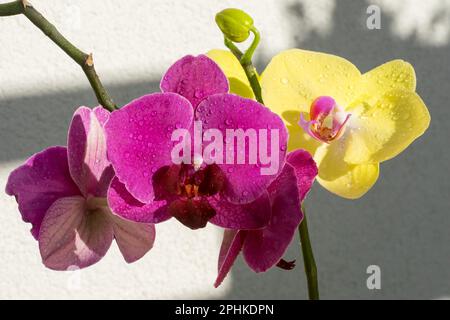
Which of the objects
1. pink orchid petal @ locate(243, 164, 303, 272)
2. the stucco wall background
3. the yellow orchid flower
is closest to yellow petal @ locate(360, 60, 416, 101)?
the yellow orchid flower

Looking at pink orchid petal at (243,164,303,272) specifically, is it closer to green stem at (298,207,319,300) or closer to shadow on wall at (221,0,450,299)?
green stem at (298,207,319,300)

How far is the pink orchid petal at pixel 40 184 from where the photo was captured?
0.27m

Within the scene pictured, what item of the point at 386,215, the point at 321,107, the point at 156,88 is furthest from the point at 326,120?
the point at 386,215

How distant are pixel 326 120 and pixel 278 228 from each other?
96 mm

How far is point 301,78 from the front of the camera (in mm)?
336

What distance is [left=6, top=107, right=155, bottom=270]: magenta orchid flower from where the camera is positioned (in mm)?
270

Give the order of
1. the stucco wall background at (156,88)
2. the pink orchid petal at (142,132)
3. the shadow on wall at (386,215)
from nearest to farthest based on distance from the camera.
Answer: the pink orchid petal at (142,132)
the stucco wall background at (156,88)
the shadow on wall at (386,215)

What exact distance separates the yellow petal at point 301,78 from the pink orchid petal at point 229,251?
0.28 ft

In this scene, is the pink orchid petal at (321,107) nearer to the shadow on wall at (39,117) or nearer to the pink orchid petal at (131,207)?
the pink orchid petal at (131,207)

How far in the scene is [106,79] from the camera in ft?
3.63

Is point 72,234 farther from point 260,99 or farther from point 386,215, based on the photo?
point 386,215

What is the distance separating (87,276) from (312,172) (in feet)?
3.12

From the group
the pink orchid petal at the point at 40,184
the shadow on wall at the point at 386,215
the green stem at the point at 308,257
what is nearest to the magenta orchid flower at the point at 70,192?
the pink orchid petal at the point at 40,184
